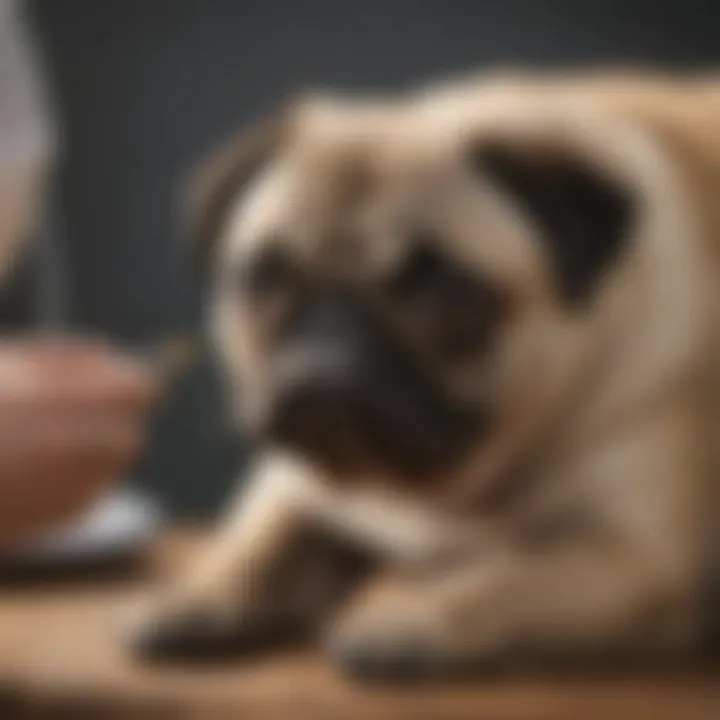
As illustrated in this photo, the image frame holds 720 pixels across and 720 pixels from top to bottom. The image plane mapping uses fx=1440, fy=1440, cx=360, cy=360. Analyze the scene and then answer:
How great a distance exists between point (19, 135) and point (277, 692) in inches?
12.6

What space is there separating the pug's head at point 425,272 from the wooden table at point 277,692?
0.34ft

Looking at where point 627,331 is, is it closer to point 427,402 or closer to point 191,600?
point 427,402

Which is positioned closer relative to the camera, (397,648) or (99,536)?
(397,648)

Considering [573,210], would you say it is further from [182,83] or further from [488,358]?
[182,83]

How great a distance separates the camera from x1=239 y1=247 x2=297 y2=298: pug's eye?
705 millimetres

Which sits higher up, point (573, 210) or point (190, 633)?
point (573, 210)

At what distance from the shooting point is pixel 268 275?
716 millimetres

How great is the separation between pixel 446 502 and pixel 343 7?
0.84 feet

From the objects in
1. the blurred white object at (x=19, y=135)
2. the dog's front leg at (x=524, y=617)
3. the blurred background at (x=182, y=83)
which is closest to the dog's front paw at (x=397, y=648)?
the dog's front leg at (x=524, y=617)

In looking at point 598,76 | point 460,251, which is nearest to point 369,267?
point 460,251

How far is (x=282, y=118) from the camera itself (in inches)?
28.8

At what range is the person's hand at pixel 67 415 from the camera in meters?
0.75

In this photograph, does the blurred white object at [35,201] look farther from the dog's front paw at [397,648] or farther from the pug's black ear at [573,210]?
the pug's black ear at [573,210]

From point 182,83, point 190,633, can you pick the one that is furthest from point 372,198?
point 190,633
